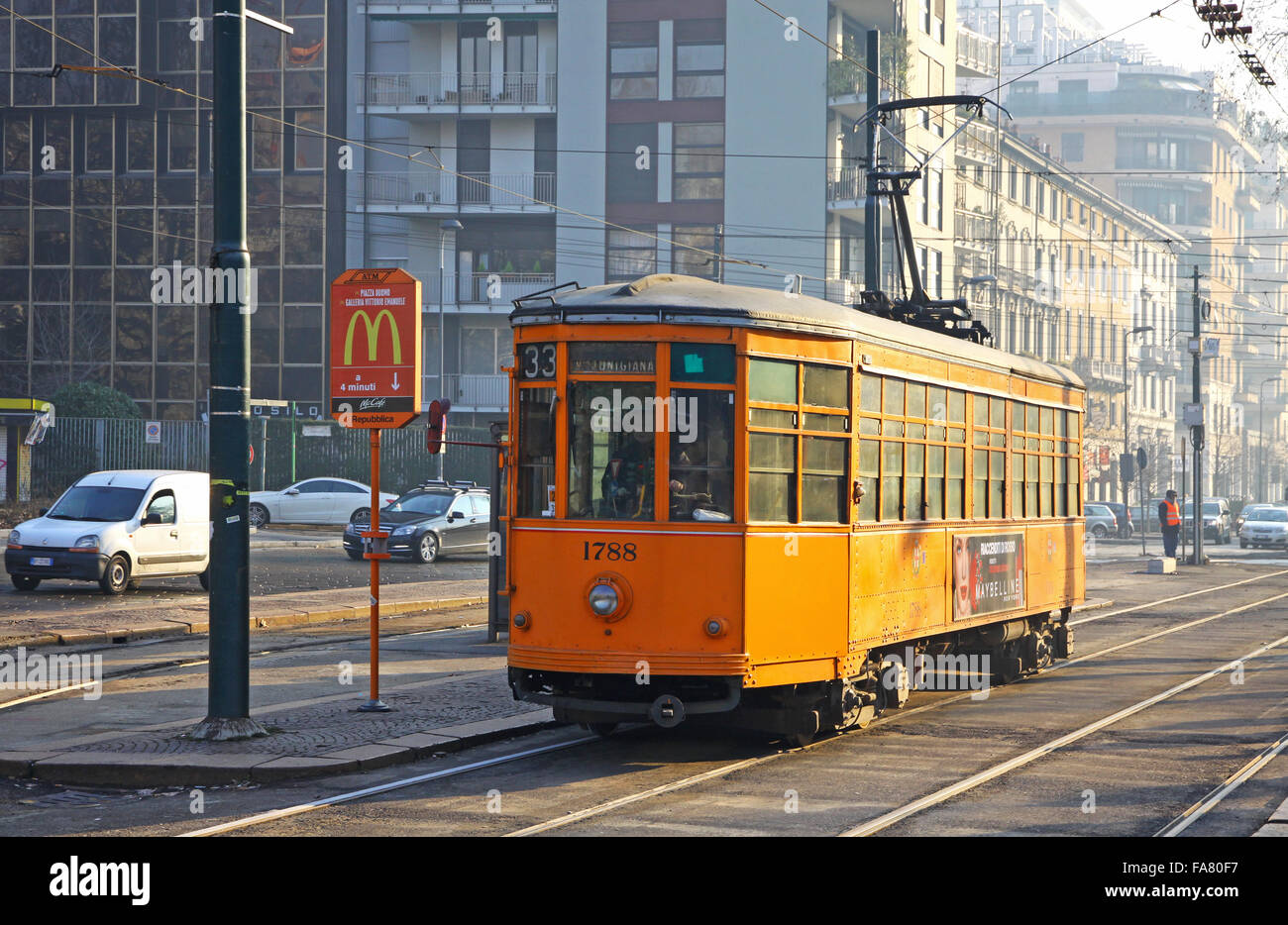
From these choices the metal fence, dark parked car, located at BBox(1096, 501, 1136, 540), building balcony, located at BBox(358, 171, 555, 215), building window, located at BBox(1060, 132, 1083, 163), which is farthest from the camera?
building window, located at BBox(1060, 132, 1083, 163)

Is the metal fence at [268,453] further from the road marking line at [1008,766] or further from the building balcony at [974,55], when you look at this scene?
the road marking line at [1008,766]

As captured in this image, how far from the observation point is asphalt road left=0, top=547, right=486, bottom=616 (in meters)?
20.1

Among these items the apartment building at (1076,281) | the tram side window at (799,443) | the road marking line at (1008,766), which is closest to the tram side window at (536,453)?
the tram side window at (799,443)

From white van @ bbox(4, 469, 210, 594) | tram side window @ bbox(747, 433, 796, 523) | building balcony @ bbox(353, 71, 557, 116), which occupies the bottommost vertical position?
white van @ bbox(4, 469, 210, 594)

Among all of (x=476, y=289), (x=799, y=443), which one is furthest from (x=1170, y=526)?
(x=799, y=443)

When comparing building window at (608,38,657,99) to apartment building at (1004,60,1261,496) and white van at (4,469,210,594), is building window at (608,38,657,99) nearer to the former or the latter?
white van at (4,469,210,594)

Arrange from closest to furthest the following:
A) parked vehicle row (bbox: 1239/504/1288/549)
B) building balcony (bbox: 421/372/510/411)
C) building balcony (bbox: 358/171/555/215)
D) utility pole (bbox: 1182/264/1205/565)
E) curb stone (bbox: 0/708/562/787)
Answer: curb stone (bbox: 0/708/562/787), utility pole (bbox: 1182/264/1205/565), parked vehicle row (bbox: 1239/504/1288/549), building balcony (bbox: 358/171/555/215), building balcony (bbox: 421/372/510/411)

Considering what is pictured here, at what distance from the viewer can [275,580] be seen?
24.3m

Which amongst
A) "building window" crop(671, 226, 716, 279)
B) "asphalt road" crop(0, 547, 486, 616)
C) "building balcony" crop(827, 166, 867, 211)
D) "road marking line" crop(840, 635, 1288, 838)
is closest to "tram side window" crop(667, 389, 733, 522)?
"road marking line" crop(840, 635, 1288, 838)

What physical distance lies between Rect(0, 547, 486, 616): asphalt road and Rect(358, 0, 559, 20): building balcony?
22173 mm

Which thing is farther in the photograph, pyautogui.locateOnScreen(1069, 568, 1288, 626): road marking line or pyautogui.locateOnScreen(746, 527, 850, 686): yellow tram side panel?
pyautogui.locateOnScreen(1069, 568, 1288, 626): road marking line
